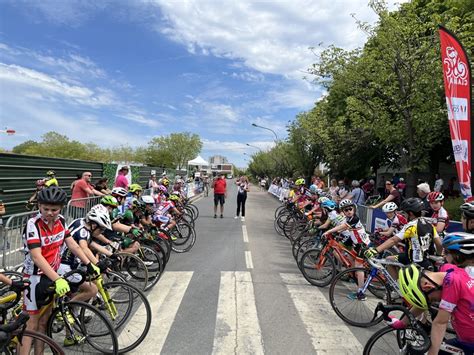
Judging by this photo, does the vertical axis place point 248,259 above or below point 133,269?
below

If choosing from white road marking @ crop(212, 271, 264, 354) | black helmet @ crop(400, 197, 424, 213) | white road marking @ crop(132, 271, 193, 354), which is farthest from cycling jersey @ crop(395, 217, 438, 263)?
white road marking @ crop(132, 271, 193, 354)

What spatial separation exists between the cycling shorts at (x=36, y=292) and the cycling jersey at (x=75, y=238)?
864 millimetres

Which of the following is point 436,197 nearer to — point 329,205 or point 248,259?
point 329,205

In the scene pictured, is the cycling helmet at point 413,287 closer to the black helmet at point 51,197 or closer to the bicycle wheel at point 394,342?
the bicycle wheel at point 394,342

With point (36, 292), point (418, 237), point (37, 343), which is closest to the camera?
point (37, 343)

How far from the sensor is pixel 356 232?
6.04m

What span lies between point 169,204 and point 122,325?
4944 millimetres

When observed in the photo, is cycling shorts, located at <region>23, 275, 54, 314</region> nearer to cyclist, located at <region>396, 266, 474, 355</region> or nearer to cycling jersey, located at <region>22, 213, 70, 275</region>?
cycling jersey, located at <region>22, 213, 70, 275</region>

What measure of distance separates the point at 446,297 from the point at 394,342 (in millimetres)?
1105

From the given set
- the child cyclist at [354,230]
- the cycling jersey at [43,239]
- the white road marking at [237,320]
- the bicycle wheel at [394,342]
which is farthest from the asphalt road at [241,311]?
Result: the cycling jersey at [43,239]

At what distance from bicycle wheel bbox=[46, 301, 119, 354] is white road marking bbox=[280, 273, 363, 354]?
232 cm

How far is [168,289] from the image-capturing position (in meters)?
5.92

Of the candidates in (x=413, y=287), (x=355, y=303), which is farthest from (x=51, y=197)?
(x=355, y=303)

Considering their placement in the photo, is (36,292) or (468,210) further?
(468,210)
